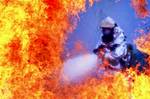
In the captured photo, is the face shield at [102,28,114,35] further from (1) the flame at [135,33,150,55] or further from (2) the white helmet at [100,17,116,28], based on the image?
(1) the flame at [135,33,150,55]

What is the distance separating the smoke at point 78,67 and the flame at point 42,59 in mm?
109

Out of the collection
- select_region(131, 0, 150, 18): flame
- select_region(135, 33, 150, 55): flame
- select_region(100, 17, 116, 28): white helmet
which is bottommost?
select_region(135, 33, 150, 55): flame

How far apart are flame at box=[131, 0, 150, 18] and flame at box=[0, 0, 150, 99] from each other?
0.67 meters

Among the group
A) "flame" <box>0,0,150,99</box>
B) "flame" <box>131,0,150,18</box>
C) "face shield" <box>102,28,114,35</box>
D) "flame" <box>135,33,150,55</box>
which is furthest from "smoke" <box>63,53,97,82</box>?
"flame" <box>131,0,150,18</box>

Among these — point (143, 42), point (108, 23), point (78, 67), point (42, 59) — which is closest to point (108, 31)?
point (108, 23)

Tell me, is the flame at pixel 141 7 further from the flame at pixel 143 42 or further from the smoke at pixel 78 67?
the smoke at pixel 78 67

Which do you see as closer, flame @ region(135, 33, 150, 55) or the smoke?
flame @ region(135, 33, 150, 55)

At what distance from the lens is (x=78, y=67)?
6906 mm

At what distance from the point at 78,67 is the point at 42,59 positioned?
1.87 ft

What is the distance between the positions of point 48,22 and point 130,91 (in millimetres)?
1619

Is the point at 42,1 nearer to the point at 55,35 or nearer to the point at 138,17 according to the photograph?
the point at 55,35

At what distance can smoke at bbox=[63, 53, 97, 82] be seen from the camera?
6.83 metres

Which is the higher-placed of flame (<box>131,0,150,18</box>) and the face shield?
flame (<box>131,0,150,18</box>)

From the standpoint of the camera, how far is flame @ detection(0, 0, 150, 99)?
6633 mm
